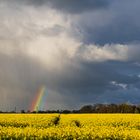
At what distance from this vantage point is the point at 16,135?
100 feet

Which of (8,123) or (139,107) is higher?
(139,107)

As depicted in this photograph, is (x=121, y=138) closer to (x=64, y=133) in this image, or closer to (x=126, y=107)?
(x=64, y=133)

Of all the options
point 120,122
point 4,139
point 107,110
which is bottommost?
point 4,139

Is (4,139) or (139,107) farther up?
(139,107)

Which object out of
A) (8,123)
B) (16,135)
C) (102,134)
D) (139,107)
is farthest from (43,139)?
(139,107)

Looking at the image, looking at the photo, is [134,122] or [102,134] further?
[134,122]

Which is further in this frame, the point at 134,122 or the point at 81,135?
the point at 134,122

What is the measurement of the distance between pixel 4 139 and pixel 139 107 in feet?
418

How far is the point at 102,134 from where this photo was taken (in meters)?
32.2

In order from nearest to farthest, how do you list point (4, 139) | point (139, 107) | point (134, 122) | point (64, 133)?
point (4, 139) < point (64, 133) < point (134, 122) < point (139, 107)

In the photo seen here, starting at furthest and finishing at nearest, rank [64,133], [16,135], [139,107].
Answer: [139,107], [64,133], [16,135]

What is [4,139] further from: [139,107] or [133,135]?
[139,107]

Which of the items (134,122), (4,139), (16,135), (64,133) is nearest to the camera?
(4,139)

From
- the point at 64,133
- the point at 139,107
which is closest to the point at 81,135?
the point at 64,133
